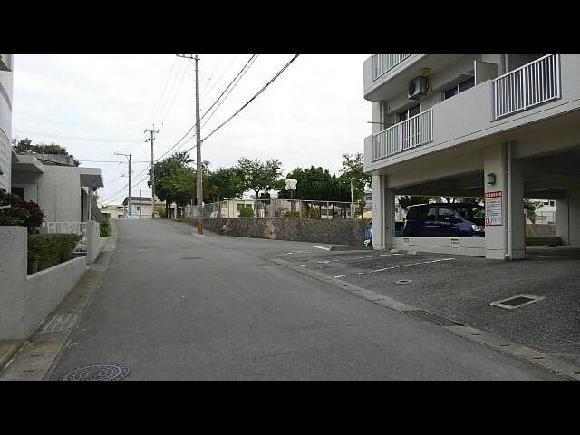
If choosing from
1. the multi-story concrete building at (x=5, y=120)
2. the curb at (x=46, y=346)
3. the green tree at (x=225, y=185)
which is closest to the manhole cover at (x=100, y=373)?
the curb at (x=46, y=346)

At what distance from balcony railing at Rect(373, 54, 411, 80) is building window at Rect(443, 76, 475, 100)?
177 centimetres

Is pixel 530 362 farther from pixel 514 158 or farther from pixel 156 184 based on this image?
pixel 156 184

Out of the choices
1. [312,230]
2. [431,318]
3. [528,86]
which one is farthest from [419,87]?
[312,230]

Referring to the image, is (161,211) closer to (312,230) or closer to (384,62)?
(312,230)

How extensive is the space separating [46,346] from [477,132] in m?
10.5

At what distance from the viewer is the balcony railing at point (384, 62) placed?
626 inches

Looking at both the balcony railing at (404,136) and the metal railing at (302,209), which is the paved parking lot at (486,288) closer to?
the balcony railing at (404,136)

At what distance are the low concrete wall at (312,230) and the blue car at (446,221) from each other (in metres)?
8.22

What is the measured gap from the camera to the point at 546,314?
7.55m

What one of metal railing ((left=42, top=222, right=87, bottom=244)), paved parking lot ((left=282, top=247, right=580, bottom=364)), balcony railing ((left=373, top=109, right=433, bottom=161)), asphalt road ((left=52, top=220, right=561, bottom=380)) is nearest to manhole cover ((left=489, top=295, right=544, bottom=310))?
paved parking lot ((left=282, top=247, right=580, bottom=364))

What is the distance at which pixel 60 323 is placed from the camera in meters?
7.48

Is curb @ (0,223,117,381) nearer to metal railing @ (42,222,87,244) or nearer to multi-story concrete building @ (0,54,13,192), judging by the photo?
multi-story concrete building @ (0,54,13,192)
